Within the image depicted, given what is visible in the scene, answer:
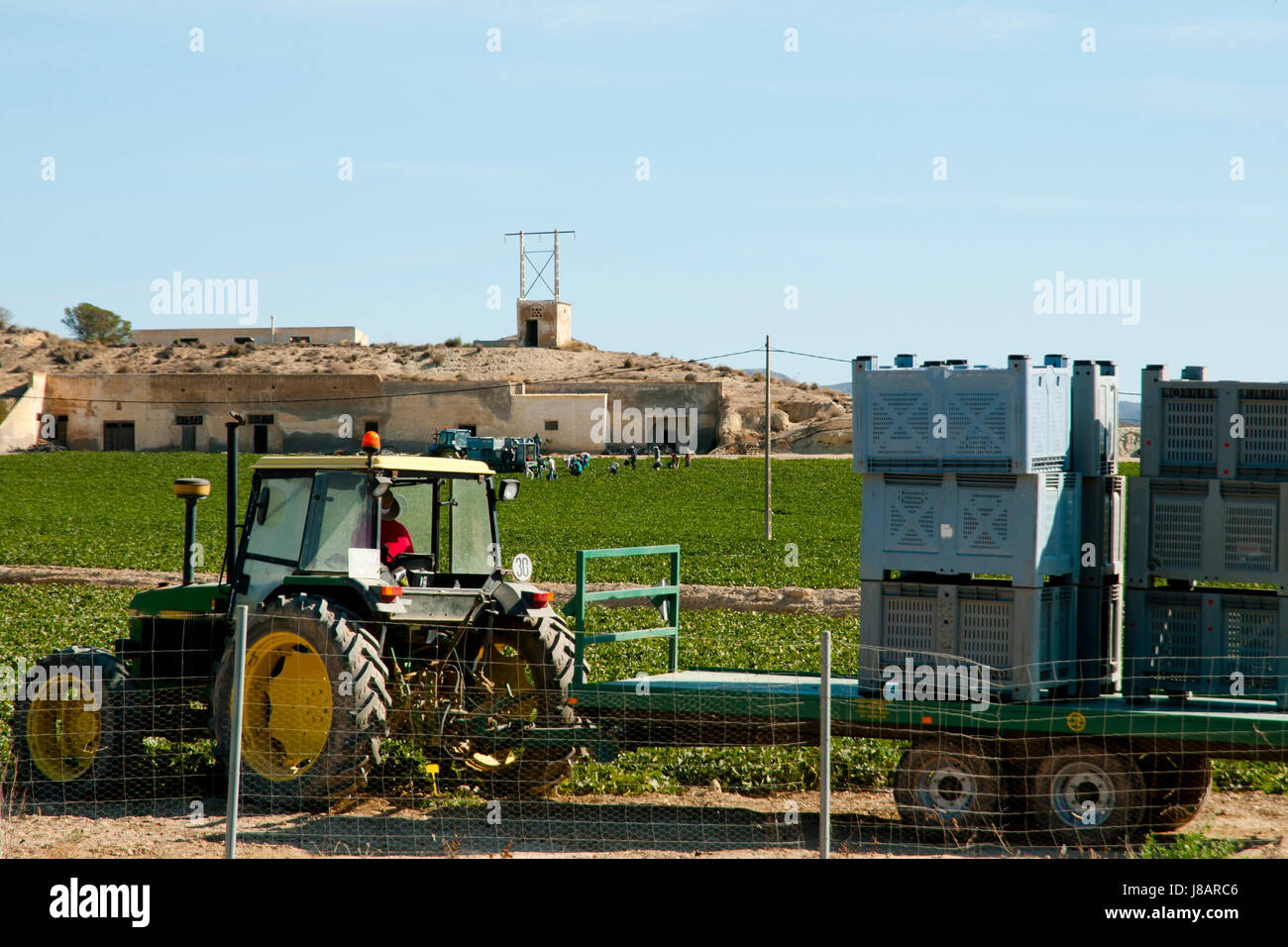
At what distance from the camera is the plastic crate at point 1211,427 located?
8.67m

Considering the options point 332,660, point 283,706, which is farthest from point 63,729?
point 332,660

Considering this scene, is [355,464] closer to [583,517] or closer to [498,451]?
[583,517]

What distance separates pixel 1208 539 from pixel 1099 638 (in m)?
1.03

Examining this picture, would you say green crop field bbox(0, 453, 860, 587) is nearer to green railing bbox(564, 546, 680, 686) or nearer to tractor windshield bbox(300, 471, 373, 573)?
green railing bbox(564, 546, 680, 686)

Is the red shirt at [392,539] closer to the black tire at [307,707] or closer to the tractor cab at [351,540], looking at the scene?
the tractor cab at [351,540]

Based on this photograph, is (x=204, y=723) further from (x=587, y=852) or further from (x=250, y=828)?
(x=587, y=852)

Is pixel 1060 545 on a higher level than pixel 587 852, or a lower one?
higher

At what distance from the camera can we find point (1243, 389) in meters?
8.75

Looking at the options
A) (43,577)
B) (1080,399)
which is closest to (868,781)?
(1080,399)

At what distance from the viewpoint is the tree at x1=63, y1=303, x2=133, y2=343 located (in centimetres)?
Result: 13700

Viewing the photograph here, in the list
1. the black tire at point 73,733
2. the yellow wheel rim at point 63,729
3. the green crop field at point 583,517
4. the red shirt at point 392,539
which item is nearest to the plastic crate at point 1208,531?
the red shirt at point 392,539

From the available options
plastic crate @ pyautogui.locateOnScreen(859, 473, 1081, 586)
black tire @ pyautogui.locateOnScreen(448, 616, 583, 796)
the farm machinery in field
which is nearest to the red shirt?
black tire @ pyautogui.locateOnScreen(448, 616, 583, 796)

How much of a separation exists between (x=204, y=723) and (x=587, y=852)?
12.5ft

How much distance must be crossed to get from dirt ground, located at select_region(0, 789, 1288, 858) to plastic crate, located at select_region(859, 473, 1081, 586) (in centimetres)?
178
